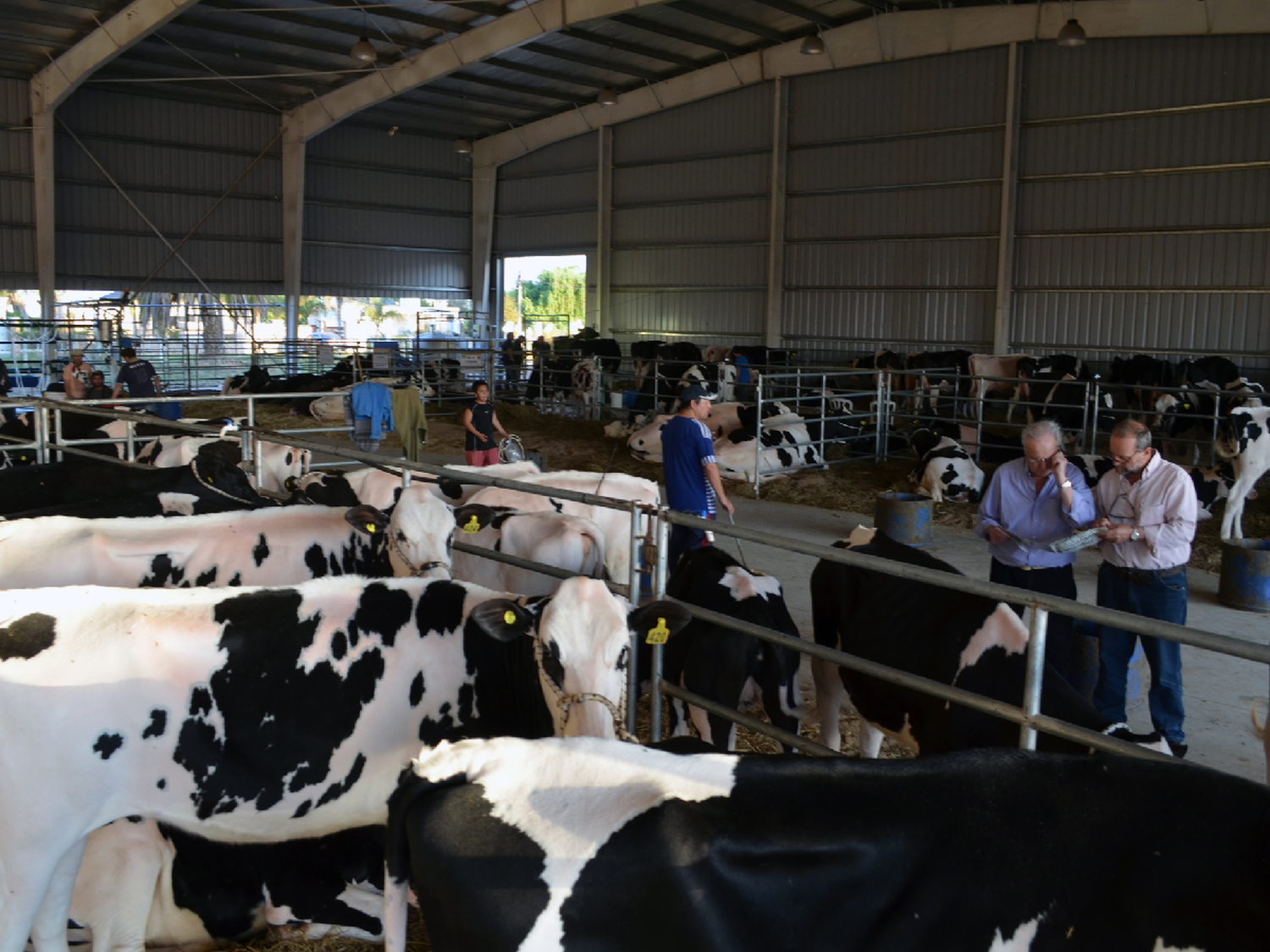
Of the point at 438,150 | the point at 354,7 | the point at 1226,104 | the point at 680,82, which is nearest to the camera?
the point at 1226,104

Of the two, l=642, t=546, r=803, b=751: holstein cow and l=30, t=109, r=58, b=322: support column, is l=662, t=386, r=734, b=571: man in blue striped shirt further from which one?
l=30, t=109, r=58, b=322: support column

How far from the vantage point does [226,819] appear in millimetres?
3049

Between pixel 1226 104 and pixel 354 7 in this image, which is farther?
pixel 354 7

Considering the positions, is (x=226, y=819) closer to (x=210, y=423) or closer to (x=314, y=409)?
(x=210, y=423)

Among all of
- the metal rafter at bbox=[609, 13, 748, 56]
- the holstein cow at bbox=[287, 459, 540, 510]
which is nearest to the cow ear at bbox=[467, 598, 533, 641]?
the holstein cow at bbox=[287, 459, 540, 510]

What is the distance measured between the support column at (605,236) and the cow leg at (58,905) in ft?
74.1

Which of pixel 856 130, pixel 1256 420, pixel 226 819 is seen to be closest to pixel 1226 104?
pixel 856 130

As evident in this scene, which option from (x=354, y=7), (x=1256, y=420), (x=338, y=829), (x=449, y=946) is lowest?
(x=338, y=829)

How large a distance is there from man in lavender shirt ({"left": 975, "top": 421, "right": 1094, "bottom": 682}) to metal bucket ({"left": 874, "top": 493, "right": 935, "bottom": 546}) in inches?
171

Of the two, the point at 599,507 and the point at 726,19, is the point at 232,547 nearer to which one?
the point at 599,507

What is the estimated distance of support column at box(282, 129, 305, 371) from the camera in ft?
77.8

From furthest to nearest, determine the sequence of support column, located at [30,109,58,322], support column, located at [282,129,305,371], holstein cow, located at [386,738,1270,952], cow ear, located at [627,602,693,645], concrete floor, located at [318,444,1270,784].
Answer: support column, located at [282,129,305,371] < support column, located at [30,109,58,322] < concrete floor, located at [318,444,1270,784] < cow ear, located at [627,602,693,645] < holstein cow, located at [386,738,1270,952]

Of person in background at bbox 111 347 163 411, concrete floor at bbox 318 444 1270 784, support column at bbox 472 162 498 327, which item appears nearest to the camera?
concrete floor at bbox 318 444 1270 784

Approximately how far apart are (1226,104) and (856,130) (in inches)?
244
